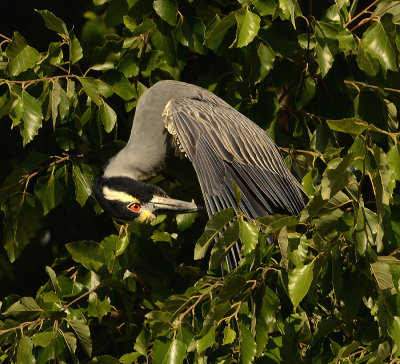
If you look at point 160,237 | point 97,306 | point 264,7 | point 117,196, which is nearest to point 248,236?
point 97,306

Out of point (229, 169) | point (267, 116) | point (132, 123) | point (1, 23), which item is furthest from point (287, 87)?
point (1, 23)

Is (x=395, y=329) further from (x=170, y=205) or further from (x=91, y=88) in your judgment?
(x=170, y=205)

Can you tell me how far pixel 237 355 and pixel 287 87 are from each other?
1.78m

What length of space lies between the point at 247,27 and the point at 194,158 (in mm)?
914

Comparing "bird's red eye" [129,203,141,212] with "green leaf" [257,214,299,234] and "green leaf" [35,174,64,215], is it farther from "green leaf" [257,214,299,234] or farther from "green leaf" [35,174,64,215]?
"green leaf" [257,214,299,234]

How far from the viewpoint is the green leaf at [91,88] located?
3379 millimetres

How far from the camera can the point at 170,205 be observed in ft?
13.4

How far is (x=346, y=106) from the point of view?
3.90 meters

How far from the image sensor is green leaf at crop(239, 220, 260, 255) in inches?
98.2

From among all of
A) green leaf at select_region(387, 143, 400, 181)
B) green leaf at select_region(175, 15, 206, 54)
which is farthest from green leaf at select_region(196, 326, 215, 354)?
green leaf at select_region(175, 15, 206, 54)

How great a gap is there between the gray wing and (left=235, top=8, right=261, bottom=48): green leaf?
827mm

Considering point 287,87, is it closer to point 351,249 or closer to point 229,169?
point 229,169

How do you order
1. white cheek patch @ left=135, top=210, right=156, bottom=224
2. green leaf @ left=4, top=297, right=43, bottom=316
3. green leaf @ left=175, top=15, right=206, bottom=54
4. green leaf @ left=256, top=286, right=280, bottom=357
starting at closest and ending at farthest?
green leaf @ left=256, top=286, right=280, bottom=357, green leaf @ left=4, top=297, right=43, bottom=316, green leaf @ left=175, top=15, right=206, bottom=54, white cheek patch @ left=135, top=210, right=156, bottom=224

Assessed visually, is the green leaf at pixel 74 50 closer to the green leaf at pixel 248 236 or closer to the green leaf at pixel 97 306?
the green leaf at pixel 97 306
